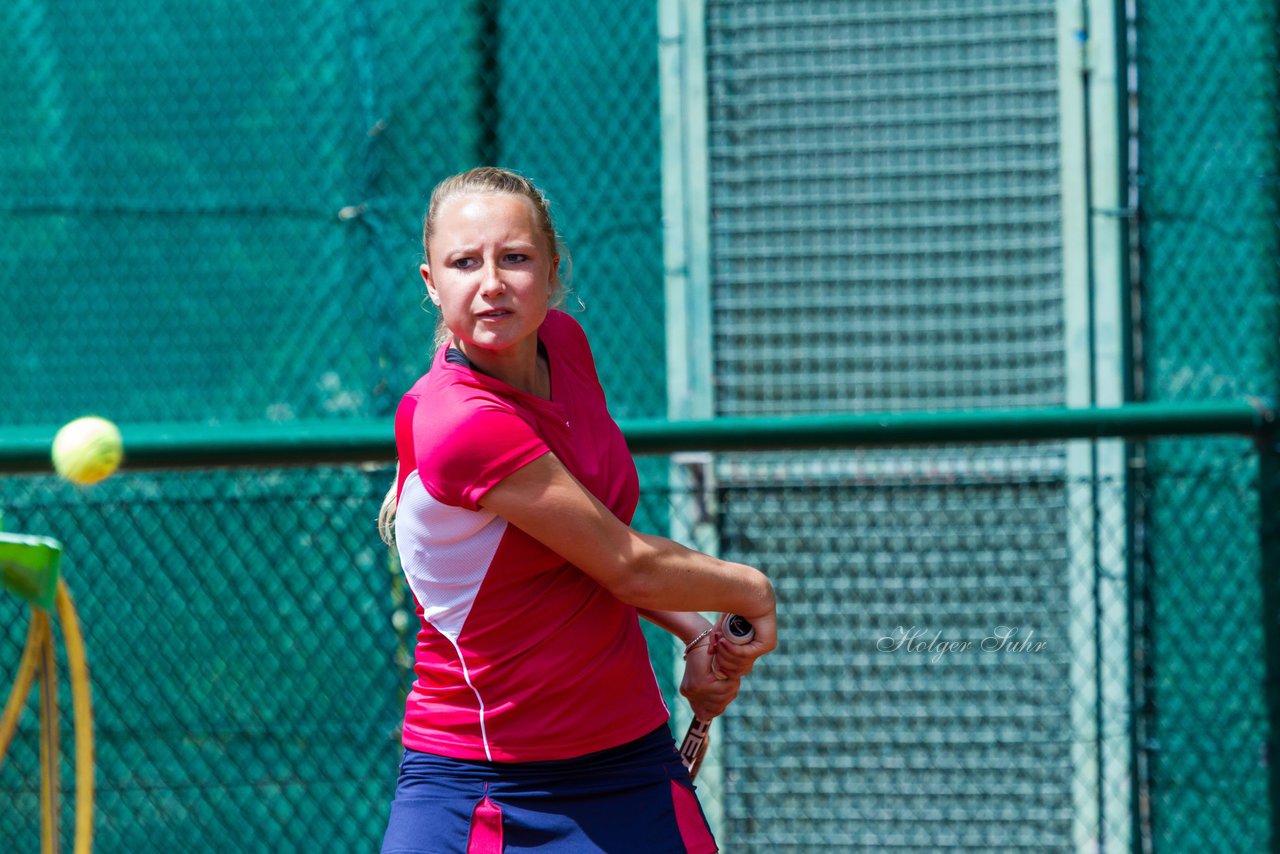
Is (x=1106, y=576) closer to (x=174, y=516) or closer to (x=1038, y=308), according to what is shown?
(x=1038, y=308)

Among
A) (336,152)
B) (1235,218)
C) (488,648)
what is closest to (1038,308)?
(1235,218)

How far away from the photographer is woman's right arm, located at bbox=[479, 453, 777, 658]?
1765mm

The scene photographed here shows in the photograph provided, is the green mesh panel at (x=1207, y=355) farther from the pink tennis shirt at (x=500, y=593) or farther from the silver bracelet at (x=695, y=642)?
the pink tennis shirt at (x=500, y=593)

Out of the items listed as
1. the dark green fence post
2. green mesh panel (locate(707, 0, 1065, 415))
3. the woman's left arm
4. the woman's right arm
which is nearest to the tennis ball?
the woman's right arm

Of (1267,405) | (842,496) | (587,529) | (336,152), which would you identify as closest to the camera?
(587,529)

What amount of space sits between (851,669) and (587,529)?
2.14 meters

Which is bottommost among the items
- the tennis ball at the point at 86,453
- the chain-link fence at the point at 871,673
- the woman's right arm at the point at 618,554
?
the chain-link fence at the point at 871,673

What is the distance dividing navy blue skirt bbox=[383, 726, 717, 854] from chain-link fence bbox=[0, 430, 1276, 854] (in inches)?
68.1

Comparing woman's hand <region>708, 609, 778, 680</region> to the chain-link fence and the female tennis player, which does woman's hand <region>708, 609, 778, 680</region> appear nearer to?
the female tennis player

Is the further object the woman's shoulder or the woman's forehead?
the woman's shoulder

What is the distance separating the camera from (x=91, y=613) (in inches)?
149

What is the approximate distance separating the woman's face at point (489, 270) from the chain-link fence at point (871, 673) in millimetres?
1820

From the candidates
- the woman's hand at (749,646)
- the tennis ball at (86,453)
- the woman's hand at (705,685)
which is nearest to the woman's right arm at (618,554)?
the woman's hand at (749,646)

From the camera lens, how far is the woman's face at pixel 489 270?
72.6 inches
